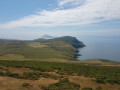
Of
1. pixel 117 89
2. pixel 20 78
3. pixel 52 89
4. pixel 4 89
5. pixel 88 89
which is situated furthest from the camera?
pixel 20 78

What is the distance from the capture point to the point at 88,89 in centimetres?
1222

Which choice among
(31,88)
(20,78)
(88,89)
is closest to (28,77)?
(20,78)

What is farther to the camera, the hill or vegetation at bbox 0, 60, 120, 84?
the hill

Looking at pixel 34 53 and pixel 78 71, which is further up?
pixel 78 71

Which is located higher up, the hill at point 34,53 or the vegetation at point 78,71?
the vegetation at point 78,71

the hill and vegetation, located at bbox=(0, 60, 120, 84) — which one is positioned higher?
vegetation, located at bbox=(0, 60, 120, 84)

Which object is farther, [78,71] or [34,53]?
[34,53]

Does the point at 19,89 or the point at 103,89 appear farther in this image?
the point at 103,89

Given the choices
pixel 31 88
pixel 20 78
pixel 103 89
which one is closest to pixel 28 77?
pixel 20 78

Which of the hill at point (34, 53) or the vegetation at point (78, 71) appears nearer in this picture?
the vegetation at point (78, 71)

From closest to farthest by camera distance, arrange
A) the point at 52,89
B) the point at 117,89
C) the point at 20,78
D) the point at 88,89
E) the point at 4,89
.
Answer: the point at 4,89 → the point at 52,89 → the point at 88,89 → the point at 117,89 → the point at 20,78

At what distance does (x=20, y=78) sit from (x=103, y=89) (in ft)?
35.8

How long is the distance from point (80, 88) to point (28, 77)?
738 centimetres

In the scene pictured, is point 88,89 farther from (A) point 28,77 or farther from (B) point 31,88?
(A) point 28,77
